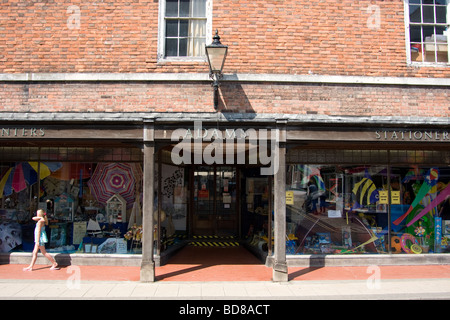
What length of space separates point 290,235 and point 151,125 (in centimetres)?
446

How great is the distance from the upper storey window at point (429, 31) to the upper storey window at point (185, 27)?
4.88m

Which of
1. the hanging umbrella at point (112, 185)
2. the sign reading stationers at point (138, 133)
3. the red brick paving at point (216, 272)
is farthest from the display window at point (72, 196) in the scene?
the sign reading stationers at point (138, 133)

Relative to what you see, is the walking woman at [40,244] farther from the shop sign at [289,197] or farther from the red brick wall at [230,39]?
the shop sign at [289,197]

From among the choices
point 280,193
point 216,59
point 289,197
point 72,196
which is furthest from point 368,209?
point 72,196

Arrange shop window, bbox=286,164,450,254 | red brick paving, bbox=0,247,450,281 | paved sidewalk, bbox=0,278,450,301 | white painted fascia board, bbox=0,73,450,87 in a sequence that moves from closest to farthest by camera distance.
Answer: paved sidewalk, bbox=0,278,450,301 < red brick paving, bbox=0,247,450,281 < white painted fascia board, bbox=0,73,450,87 < shop window, bbox=286,164,450,254

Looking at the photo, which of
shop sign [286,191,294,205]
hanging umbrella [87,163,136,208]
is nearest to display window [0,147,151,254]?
hanging umbrella [87,163,136,208]

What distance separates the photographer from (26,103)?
7.92m

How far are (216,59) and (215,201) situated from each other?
18.2 ft

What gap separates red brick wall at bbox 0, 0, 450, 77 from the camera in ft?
26.2

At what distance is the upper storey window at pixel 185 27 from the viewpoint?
8172 millimetres

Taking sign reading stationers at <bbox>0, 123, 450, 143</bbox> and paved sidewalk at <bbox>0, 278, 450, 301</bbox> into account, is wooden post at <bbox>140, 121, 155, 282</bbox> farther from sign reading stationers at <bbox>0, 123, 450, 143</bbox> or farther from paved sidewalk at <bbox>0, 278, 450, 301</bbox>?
paved sidewalk at <bbox>0, 278, 450, 301</bbox>

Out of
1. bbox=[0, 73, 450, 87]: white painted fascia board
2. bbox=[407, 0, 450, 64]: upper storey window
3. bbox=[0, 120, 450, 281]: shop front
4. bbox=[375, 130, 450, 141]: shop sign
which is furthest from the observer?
bbox=[0, 120, 450, 281]: shop front

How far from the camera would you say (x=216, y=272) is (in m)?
8.05

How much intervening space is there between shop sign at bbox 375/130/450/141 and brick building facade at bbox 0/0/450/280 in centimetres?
2
